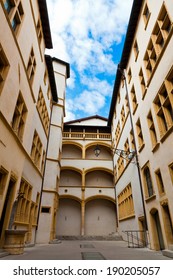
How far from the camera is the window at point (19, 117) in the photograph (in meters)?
9.76

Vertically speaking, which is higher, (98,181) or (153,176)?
(98,181)

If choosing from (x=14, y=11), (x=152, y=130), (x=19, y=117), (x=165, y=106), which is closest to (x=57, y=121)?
(x=19, y=117)

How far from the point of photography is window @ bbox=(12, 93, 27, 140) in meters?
9.76

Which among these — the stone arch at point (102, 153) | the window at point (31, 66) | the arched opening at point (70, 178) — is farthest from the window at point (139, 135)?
the arched opening at point (70, 178)

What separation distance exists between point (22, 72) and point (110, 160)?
20.1 metres

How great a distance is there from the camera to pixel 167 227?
9.04 m

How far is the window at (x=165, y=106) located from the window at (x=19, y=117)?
731 centimetres

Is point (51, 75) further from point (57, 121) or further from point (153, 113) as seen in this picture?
point (153, 113)

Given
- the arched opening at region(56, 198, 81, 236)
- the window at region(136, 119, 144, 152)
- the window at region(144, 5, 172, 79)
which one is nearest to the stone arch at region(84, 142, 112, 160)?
the arched opening at region(56, 198, 81, 236)

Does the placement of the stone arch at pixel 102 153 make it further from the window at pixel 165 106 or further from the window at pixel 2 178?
the window at pixel 2 178

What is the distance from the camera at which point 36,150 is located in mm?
14414

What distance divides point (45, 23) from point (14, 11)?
241 inches
